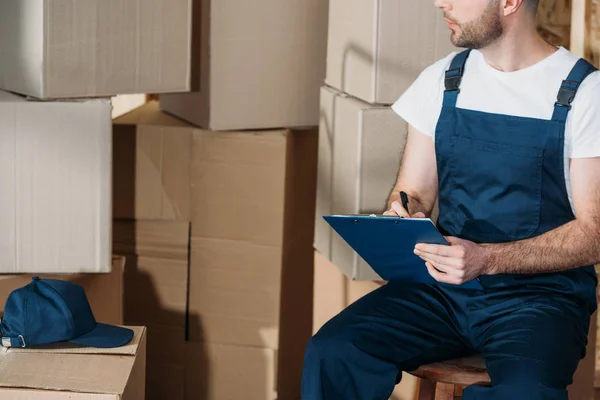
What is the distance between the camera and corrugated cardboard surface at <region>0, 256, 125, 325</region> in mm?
2299

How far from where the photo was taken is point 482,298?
1.93m

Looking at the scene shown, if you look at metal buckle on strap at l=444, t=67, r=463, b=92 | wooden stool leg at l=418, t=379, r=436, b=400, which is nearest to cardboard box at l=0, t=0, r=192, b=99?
metal buckle on strap at l=444, t=67, r=463, b=92

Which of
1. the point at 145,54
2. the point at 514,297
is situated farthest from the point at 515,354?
the point at 145,54

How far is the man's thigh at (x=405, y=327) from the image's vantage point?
6.21 feet

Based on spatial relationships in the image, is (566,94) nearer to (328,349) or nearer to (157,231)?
(328,349)

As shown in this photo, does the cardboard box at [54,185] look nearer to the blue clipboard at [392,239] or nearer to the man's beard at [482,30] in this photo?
the blue clipboard at [392,239]

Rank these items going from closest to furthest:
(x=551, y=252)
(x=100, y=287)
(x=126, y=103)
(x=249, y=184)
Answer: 1. (x=551, y=252)
2. (x=100, y=287)
3. (x=249, y=184)
4. (x=126, y=103)

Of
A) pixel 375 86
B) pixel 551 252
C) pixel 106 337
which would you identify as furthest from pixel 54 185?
pixel 551 252

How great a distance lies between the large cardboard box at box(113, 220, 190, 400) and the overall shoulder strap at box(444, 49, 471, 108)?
96 centimetres

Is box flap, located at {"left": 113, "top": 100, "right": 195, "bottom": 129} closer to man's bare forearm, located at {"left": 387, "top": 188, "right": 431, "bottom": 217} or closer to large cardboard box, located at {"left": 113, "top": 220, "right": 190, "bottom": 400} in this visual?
large cardboard box, located at {"left": 113, "top": 220, "right": 190, "bottom": 400}

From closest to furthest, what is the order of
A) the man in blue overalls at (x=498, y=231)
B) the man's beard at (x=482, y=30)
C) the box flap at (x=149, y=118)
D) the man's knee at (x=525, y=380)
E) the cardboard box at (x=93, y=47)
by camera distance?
the man's knee at (x=525, y=380), the man in blue overalls at (x=498, y=231), the man's beard at (x=482, y=30), the cardboard box at (x=93, y=47), the box flap at (x=149, y=118)

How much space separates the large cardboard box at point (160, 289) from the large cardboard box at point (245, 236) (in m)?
0.04

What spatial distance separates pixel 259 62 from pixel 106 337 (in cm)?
86

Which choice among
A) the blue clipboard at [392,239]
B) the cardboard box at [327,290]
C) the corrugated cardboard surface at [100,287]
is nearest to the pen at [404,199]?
the blue clipboard at [392,239]
